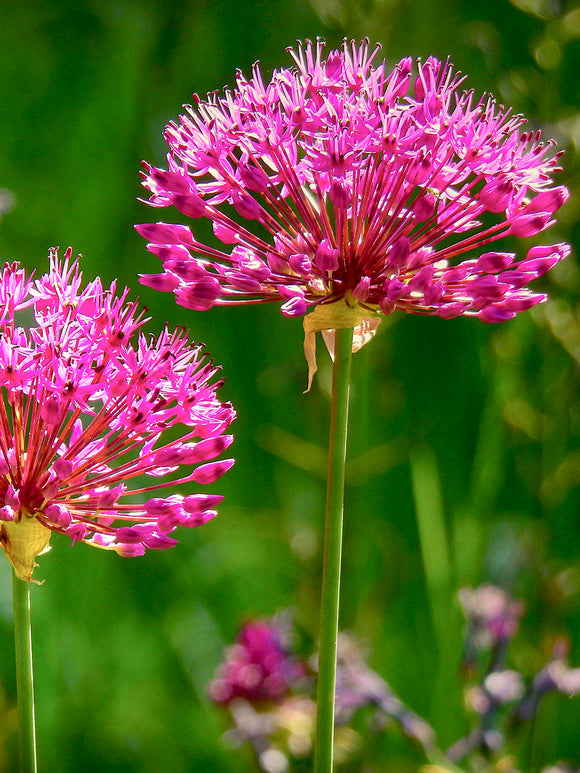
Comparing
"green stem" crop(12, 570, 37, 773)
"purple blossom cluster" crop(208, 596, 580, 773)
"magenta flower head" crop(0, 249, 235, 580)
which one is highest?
A: "magenta flower head" crop(0, 249, 235, 580)

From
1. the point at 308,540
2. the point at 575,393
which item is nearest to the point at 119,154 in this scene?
the point at 308,540

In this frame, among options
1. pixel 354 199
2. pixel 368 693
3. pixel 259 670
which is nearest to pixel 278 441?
pixel 259 670

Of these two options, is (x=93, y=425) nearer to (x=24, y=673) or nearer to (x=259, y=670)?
(x=24, y=673)

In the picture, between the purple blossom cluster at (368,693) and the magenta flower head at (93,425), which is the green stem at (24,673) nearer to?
the magenta flower head at (93,425)

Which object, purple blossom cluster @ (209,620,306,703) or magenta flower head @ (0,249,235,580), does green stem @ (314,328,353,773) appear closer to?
magenta flower head @ (0,249,235,580)

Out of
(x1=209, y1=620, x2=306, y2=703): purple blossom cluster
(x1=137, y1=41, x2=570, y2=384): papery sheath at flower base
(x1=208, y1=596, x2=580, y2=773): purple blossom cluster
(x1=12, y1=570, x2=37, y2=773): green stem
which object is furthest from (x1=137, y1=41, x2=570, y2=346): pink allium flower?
(x1=209, y1=620, x2=306, y2=703): purple blossom cluster

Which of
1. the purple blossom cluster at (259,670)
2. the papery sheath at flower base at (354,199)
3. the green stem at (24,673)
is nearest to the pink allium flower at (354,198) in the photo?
the papery sheath at flower base at (354,199)
